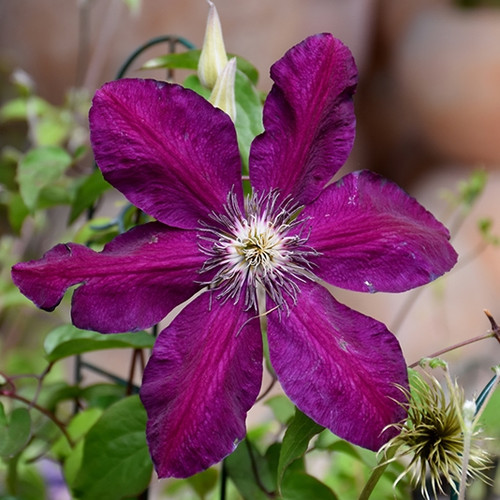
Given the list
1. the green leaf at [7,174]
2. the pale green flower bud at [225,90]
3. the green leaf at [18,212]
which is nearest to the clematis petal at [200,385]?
the pale green flower bud at [225,90]

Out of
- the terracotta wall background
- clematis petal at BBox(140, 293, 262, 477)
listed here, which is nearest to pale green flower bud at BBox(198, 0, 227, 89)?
clematis petal at BBox(140, 293, 262, 477)

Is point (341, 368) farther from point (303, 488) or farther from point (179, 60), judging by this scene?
point (179, 60)

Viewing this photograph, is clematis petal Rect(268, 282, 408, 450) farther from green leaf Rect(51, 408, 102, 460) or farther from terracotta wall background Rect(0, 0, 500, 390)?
terracotta wall background Rect(0, 0, 500, 390)

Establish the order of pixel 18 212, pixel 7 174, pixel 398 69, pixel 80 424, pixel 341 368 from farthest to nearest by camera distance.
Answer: pixel 398 69
pixel 7 174
pixel 18 212
pixel 80 424
pixel 341 368

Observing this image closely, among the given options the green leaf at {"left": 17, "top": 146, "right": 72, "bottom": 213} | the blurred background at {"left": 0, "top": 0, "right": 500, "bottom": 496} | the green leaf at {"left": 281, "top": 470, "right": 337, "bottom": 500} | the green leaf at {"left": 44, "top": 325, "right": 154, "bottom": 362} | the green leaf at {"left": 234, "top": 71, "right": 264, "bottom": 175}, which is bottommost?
the blurred background at {"left": 0, "top": 0, "right": 500, "bottom": 496}

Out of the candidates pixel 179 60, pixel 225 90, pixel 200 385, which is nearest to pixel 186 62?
pixel 179 60
